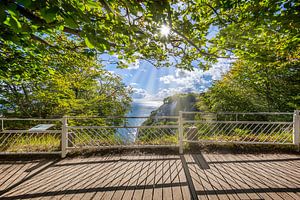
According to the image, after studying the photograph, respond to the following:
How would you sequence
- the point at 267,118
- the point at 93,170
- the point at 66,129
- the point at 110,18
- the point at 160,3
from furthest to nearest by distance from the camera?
the point at 267,118 < the point at 66,129 < the point at 93,170 < the point at 110,18 < the point at 160,3

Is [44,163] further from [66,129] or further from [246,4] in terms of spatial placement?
[246,4]

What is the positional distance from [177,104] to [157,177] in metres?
19.9

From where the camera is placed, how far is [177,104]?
22.4m

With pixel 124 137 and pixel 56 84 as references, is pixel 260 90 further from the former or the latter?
pixel 56 84

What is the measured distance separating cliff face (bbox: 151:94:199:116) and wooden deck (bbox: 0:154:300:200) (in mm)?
14470

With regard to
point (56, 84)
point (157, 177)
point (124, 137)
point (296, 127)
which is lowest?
point (157, 177)

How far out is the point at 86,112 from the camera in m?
8.45

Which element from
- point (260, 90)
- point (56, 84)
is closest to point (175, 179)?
point (56, 84)

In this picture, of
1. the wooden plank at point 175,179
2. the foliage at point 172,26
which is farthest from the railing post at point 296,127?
the wooden plank at point 175,179

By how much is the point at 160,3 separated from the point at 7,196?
11.7 ft

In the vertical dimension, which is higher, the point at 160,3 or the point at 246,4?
the point at 246,4

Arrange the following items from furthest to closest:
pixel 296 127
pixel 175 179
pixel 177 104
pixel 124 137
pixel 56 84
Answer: pixel 177 104 → pixel 56 84 → pixel 124 137 → pixel 296 127 → pixel 175 179

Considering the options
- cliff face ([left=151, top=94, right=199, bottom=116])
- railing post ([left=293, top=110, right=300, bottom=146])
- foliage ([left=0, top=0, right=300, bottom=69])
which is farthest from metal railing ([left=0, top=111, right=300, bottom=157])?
cliff face ([left=151, top=94, right=199, bottom=116])

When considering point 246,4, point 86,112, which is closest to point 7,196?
point 246,4
